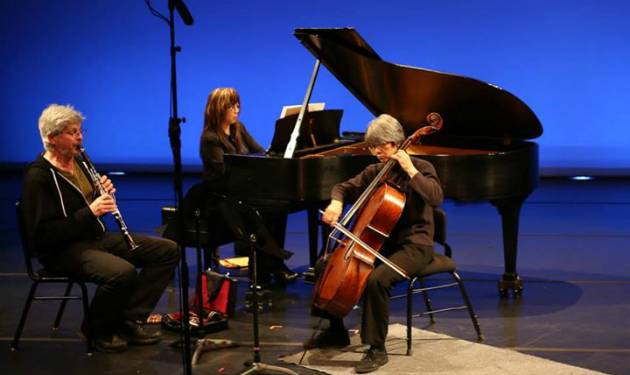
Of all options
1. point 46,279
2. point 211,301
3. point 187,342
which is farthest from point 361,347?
point 46,279

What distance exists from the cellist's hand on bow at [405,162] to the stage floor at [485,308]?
853 mm

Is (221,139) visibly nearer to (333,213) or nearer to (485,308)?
(333,213)

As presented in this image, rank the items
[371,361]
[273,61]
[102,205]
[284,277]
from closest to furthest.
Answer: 1. [371,361]
2. [102,205]
3. [284,277]
4. [273,61]

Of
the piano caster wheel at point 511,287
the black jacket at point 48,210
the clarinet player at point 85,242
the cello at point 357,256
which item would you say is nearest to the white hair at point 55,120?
the clarinet player at point 85,242

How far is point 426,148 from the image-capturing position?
587 cm

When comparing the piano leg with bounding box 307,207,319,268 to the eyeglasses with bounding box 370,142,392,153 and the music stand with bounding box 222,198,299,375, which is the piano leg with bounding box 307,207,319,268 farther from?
the music stand with bounding box 222,198,299,375

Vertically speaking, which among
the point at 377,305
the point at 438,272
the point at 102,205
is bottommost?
the point at 377,305

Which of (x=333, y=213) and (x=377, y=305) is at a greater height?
(x=333, y=213)

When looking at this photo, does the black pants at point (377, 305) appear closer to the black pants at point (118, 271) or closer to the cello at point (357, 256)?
the cello at point (357, 256)

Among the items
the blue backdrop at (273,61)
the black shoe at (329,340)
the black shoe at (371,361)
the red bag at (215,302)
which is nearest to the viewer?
the black shoe at (371,361)

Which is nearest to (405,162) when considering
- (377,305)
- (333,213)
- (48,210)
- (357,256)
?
(333,213)

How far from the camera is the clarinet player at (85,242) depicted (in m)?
4.36

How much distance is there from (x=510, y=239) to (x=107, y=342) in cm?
234

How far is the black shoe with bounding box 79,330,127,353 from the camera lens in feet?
14.7
